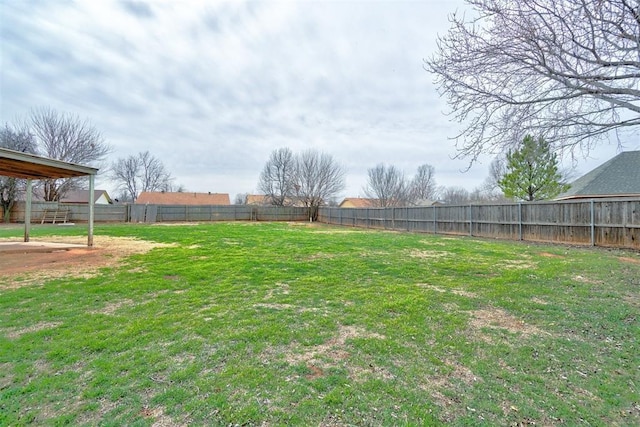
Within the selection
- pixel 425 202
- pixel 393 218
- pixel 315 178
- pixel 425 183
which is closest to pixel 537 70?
pixel 393 218

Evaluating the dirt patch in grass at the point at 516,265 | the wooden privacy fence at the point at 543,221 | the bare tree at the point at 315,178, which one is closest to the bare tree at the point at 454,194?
the bare tree at the point at 315,178

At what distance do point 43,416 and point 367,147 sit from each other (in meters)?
25.0

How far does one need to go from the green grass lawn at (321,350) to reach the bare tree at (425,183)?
107 feet

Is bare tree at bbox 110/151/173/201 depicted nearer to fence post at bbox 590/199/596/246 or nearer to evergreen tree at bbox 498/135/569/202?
evergreen tree at bbox 498/135/569/202

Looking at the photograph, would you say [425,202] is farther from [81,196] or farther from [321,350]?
[81,196]

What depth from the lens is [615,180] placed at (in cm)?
1468

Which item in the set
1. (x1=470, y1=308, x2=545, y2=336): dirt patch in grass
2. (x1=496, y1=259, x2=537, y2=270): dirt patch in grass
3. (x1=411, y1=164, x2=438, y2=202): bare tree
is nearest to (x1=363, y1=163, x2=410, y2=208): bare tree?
(x1=411, y1=164, x2=438, y2=202): bare tree

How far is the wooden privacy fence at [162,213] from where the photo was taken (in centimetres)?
2006

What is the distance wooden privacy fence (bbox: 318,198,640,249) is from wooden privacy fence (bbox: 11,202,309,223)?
15706mm

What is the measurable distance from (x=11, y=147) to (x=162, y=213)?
10205mm

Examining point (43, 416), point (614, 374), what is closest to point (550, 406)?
point (614, 374)

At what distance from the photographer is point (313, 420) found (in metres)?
1.67

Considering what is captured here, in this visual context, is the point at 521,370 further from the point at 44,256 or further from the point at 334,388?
the point at 44,256

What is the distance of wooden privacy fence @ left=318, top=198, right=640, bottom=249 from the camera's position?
25.8 ft
